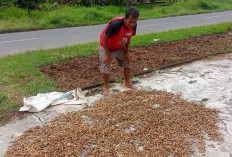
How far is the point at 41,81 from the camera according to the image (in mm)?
4406

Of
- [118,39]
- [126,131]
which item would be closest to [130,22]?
[118,39]

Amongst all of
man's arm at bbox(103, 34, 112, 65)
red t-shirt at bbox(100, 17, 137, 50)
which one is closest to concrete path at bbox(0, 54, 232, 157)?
man's arm at bbox(103, 34, 112, 65)

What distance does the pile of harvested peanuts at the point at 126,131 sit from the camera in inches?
102

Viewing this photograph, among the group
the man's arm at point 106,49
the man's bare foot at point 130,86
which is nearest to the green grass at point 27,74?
the man's arm at point 106,49

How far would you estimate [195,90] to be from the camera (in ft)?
13.8

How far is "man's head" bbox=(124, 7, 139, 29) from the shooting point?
3.32 metres

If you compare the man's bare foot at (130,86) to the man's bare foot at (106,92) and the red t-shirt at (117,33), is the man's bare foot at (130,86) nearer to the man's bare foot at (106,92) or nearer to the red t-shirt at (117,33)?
the man's bare foot at (106,92)

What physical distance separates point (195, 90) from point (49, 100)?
2.70m

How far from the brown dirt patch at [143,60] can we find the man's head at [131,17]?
152 centimetres

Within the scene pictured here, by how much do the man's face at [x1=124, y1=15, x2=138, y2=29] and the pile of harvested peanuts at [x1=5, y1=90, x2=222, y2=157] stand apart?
4.12ft

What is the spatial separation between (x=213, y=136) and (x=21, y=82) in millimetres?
3552

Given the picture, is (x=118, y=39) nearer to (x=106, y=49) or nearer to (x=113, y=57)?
(x=106, y=49)

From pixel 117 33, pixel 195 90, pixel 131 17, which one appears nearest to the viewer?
pixel 131 17

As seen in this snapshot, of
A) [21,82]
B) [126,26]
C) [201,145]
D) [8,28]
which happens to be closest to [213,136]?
[201,145]
